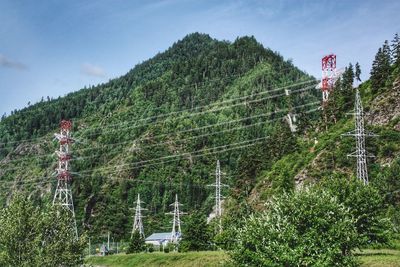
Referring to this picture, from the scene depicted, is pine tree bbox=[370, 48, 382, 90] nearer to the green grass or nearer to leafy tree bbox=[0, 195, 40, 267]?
the green grass

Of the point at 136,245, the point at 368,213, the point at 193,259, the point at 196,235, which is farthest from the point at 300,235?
the point at 136,245

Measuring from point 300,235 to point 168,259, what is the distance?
36.8 metres

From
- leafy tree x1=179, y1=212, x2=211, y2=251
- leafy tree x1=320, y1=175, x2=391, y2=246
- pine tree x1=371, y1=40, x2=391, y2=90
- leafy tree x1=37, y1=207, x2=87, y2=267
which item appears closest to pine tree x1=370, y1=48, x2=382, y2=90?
pine tree x1=371, y1=40, x2=391, y2=90

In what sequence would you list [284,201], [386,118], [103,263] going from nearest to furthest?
1. [284,201]
2. [103,263]
3. [386,118]

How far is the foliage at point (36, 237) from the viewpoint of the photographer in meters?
57.2

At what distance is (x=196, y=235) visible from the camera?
88.3m

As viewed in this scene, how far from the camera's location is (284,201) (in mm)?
51781

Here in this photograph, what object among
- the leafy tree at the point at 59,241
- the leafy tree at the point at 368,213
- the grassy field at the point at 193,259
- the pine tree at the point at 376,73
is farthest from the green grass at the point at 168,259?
the pine tree at the point at 376,73

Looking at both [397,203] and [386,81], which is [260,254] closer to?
[397,203]

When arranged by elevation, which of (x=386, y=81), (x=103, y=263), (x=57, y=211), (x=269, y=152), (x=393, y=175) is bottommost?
(x=103, y=263)

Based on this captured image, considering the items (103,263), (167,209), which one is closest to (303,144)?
(103,263)

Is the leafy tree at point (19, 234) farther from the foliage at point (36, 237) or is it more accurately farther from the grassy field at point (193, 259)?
the grassy field at point (193, 259)

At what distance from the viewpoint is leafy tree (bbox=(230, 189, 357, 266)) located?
46125mm

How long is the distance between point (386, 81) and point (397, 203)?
46081mm
